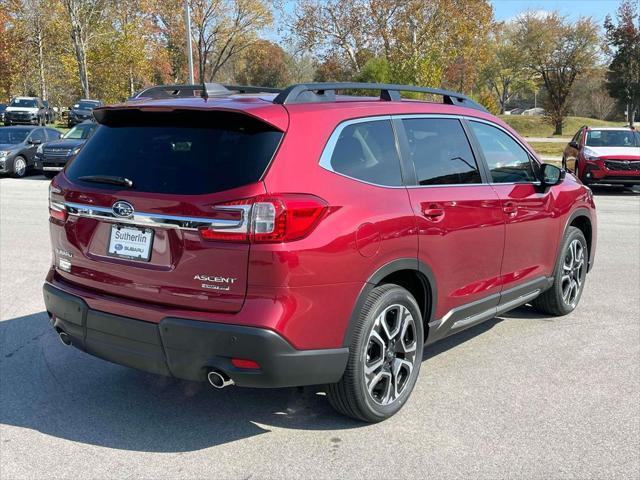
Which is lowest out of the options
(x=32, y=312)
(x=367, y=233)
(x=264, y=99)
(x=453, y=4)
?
(x=32, y=312)

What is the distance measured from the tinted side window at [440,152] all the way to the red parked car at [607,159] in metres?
12.9

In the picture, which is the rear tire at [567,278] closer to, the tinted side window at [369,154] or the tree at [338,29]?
the tinted side window at [369,154]

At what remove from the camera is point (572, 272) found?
19.6ft

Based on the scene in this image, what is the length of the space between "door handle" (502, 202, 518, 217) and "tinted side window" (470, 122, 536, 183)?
0.61 feet

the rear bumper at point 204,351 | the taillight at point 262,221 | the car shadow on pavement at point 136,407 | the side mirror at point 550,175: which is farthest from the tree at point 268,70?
the taillight at point 262,221

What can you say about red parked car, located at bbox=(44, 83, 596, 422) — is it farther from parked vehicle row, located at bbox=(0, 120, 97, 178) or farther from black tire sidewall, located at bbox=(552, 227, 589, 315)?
parked vehicle row, located at bbox=(0, 120, 97, 178)

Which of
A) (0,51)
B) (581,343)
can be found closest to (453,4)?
(0,51)

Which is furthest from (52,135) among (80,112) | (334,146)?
(334,146)

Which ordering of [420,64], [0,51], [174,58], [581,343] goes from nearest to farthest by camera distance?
[581,343], [420,64], [0,51], [174,58]

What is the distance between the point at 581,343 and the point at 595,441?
1.73 meters

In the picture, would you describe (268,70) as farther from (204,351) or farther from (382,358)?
(204,351)

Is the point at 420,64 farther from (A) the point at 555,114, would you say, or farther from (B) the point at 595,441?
(B) the point at 595,441

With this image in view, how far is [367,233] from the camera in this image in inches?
138

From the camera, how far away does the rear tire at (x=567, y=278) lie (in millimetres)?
5680
